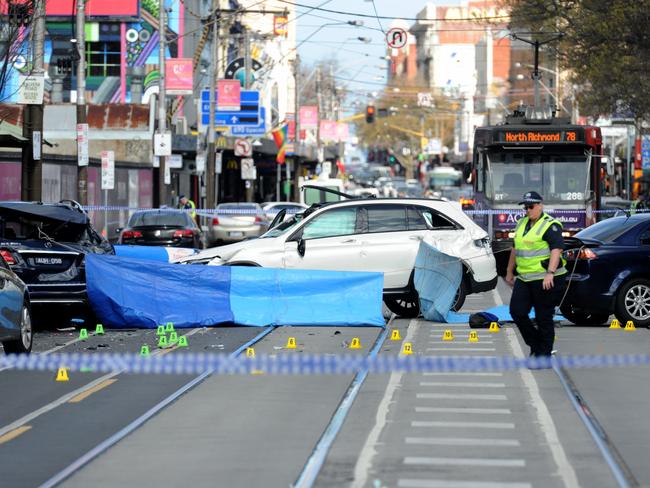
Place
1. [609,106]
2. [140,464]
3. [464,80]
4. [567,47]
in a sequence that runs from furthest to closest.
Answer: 1. [464,80]
2. [609,106]
3. [567,47]
4. [140,464]

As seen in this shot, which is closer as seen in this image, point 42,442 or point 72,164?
point 42,442

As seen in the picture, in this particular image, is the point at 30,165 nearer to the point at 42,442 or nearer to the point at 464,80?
the point at 42,442

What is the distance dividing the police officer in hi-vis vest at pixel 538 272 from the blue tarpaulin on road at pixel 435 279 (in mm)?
5264

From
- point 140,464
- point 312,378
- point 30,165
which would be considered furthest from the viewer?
point 30,165

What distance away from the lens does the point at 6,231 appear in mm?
18656

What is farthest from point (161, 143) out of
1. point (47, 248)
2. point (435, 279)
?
point (47, 248)

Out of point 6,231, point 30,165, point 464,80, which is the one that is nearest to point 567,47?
point 30,165

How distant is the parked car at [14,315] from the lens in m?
14.3

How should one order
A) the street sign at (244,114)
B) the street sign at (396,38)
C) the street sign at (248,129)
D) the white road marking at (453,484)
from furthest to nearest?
the street sign at (244,114), the street sign at (248,129), the street sign at (396,38), the white road marking at (453,484)

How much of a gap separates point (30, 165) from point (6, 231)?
1058cm

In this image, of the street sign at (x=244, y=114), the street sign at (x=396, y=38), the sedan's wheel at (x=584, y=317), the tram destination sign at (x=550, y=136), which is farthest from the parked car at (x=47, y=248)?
the street sign at (x=396, y=38)

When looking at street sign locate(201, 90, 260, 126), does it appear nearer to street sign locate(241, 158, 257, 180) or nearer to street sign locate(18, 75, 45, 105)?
street sign locate(241, 158, 257, 180)

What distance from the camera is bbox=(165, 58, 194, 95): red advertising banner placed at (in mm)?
47312

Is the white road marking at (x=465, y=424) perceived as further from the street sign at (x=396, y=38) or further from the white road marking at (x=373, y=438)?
the street sign at (x=396, y=38)
